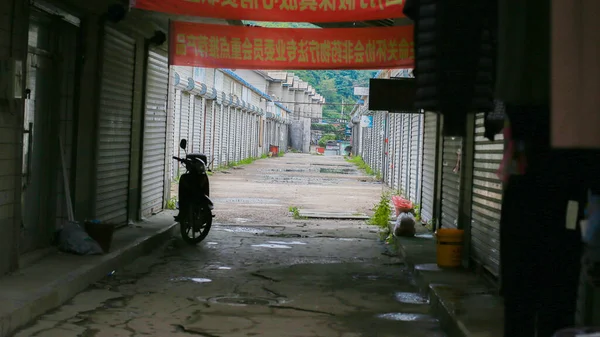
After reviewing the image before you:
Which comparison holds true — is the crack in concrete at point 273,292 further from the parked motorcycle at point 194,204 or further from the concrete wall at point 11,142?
the parked motorcycle at point 194,204

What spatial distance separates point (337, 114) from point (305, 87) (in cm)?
4231

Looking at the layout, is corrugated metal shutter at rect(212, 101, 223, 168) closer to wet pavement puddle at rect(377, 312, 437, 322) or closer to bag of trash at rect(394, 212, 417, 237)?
bag of trash at rect(394, 212, 417, 237)

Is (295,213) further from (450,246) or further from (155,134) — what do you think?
(450,246)

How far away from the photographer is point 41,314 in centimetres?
675

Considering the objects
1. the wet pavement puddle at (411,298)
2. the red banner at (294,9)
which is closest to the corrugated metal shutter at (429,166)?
the red banner at (294,9)

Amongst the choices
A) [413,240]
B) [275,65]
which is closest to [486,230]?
[413,240]

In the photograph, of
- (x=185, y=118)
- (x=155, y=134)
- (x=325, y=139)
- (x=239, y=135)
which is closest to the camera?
(x=155, y=134)

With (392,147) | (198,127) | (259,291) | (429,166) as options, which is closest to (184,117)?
(198,127)

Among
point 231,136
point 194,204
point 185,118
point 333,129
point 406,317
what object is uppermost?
point 333,129

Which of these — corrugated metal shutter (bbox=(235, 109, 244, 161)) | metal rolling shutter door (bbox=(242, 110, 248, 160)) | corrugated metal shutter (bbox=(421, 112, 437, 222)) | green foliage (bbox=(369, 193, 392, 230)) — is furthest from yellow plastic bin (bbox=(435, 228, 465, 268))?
metal rolling shutter door (bbox=(242, 110, 248, 160))

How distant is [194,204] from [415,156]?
746 cm

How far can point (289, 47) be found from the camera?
1127 cm

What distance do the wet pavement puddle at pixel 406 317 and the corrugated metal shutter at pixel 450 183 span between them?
3.31m

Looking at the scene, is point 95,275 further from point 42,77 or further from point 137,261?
point 42,77
